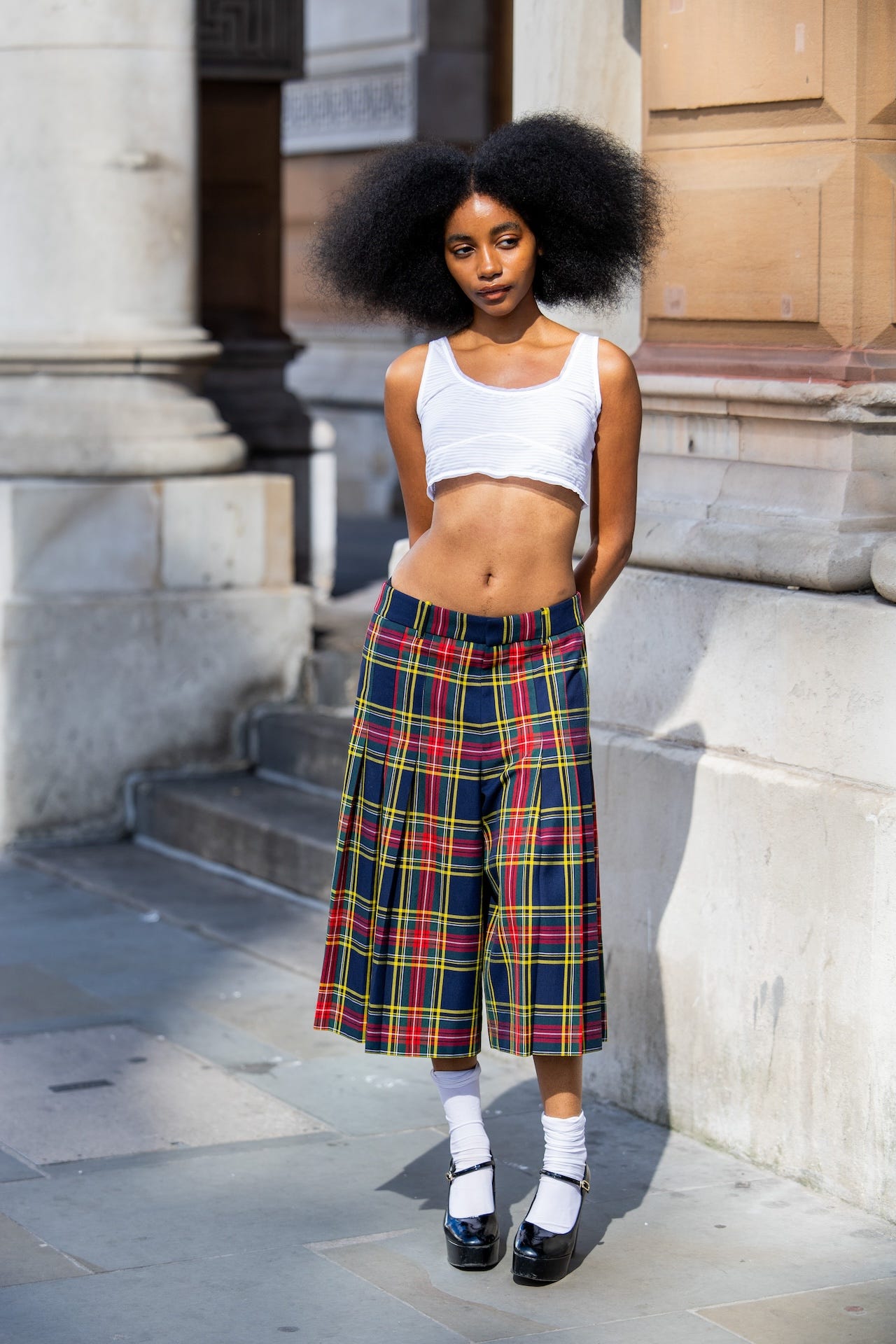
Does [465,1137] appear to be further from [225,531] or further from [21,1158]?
[225,531]

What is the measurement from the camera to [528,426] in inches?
148

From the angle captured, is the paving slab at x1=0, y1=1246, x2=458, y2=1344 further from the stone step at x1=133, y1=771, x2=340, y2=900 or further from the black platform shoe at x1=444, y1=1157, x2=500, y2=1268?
the stone step at x1=133, y1=771, x2=340, y2=900

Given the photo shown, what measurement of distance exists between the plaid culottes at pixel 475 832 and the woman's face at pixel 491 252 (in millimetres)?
554

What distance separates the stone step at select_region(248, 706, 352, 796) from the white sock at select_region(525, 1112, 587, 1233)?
3.36 metres

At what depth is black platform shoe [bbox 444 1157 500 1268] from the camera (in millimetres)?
3859

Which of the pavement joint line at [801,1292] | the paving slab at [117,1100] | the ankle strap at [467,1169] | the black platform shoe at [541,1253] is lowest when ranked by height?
the paving slab at [117,1100]

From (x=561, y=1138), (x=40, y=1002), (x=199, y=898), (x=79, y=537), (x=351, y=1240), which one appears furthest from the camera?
(x=79, y=537)

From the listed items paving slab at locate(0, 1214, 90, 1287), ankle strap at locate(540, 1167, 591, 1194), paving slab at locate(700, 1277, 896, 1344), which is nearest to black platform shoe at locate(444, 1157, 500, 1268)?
ankle strap at locate(540, 1167, 591, 1194)

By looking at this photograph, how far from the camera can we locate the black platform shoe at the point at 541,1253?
3783mm

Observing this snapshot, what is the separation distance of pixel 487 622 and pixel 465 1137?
0.96m

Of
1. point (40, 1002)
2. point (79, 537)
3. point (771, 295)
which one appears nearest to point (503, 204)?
point (771, 295)

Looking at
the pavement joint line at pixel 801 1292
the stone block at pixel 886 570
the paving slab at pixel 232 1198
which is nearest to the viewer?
the pavement joint line at pixel 801 1292

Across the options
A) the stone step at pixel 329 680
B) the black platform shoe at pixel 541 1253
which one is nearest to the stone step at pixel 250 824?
the stone step at pixel 329 680

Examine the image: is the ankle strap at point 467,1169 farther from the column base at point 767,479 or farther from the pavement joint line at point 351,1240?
the column base at point 767,479
